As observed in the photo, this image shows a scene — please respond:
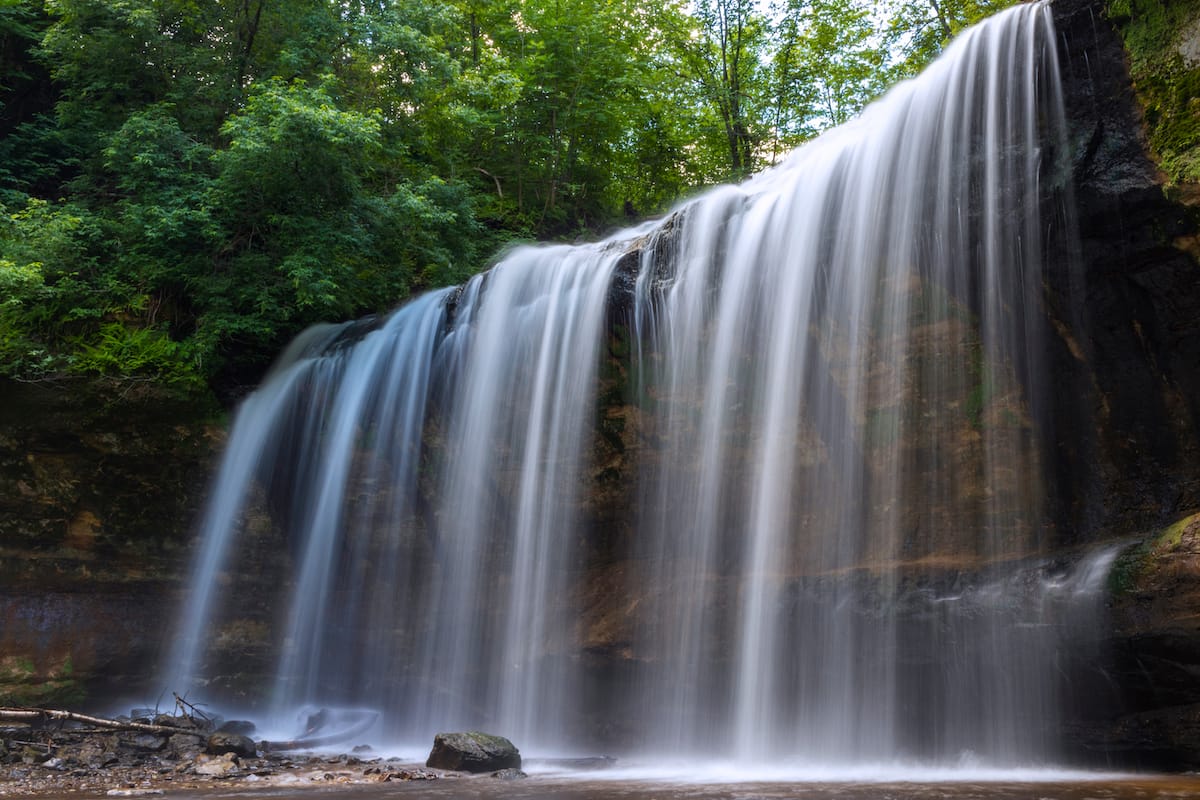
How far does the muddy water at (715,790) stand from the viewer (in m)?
5.38

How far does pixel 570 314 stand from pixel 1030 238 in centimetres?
526

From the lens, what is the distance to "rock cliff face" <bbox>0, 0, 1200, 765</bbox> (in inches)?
258

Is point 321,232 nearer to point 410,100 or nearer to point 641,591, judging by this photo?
point 410,100

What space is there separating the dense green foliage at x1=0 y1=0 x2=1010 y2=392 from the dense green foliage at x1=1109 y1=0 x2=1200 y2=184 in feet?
29.9

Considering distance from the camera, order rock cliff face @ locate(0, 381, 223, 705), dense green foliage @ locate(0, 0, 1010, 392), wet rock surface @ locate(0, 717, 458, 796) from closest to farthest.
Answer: wet rock surface @ locate(0, 717, 458, 796), rock cliff face @ locate(0, 381, 223, 705), dense green foliage @ locate(0, 0, 1010, 392)

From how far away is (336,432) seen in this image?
12.1 m

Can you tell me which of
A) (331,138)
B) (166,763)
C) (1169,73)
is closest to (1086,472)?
(1169,73)

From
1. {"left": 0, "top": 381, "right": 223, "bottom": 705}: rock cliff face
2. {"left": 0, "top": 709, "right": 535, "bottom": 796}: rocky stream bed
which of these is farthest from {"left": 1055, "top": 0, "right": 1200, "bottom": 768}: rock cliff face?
{"left": 0, "top": 381, "right": 223, "bottom": 705}: rock cliff face

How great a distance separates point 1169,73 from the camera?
7.23 metres

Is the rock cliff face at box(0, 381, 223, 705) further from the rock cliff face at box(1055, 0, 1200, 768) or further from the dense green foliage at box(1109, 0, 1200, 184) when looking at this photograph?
the dense green foliage at box(1109, 0, 1200, 184)

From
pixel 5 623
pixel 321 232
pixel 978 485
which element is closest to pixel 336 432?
pixel 321 232

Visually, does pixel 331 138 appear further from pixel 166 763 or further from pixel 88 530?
pixel 166 763

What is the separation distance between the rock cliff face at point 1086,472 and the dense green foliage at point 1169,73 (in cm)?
12

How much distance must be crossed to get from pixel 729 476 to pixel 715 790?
12.5 ft
